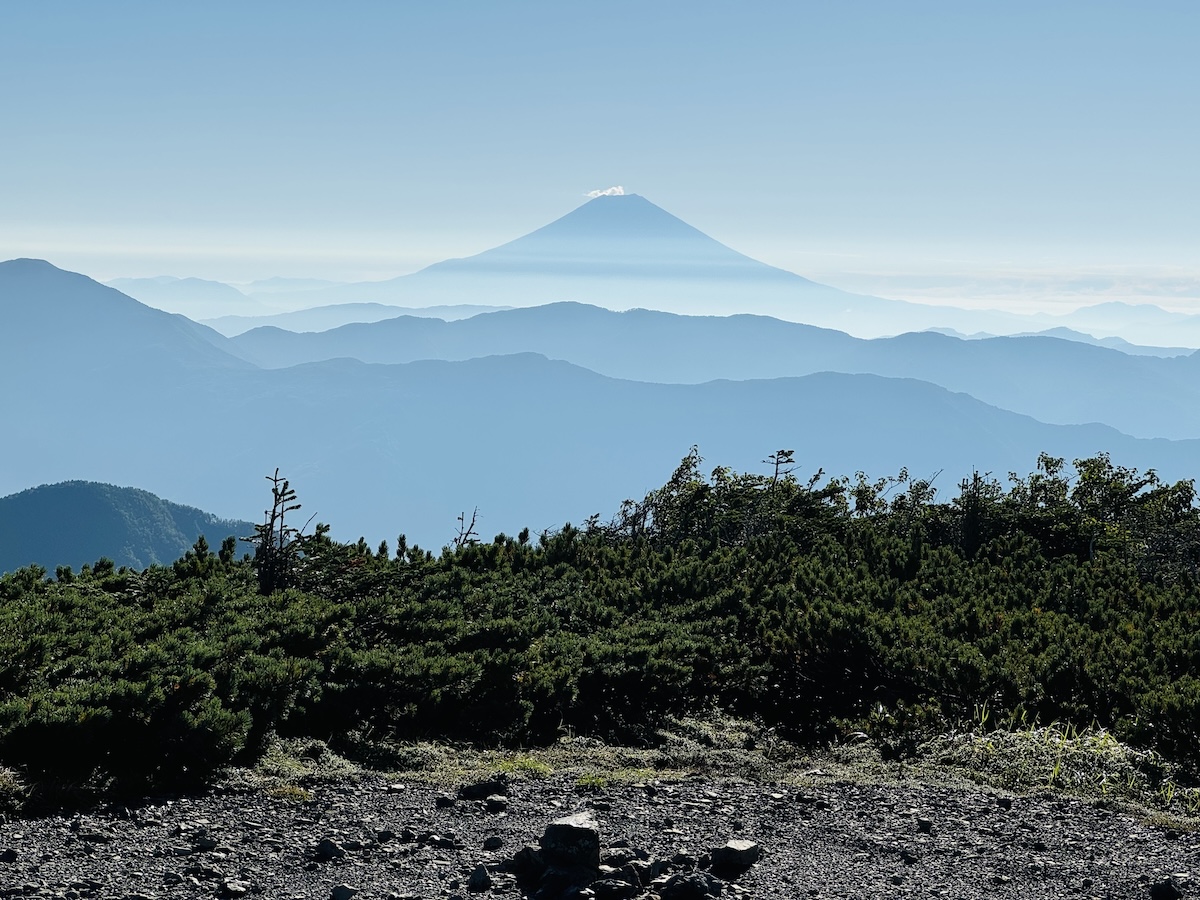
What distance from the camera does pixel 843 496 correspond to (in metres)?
20.7

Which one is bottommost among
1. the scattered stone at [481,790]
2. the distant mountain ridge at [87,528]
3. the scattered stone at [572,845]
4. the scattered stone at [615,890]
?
the distant mountain ridge at [87,528]

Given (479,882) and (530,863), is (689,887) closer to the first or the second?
(530,863)

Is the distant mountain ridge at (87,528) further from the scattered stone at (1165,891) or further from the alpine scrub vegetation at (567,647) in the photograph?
the scattered stone at (1165,891)

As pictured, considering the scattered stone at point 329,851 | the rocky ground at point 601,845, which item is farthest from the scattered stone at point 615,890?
the scattered stone at point 329,851

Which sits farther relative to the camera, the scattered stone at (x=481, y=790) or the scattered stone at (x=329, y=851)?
the scattered stone at (x=481, y=790)

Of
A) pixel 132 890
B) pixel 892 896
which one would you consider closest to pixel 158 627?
pixel 132 890

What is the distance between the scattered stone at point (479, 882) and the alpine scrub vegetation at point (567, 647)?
2386mm

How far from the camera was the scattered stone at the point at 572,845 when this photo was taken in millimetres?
5801

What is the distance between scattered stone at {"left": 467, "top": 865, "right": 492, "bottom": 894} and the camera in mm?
5781

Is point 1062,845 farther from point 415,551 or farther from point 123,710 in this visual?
point 415,551

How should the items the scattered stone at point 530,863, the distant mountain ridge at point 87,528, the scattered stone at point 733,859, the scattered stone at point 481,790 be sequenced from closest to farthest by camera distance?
the scattered stone at point 530,863
the scattered stone at point 733,859
the scattered stone at point 481,790
the distant mountain ridge at point 87,528

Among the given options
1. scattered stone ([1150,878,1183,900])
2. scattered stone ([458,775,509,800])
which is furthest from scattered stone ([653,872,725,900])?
scattered stone ([1150,878,1183,900])

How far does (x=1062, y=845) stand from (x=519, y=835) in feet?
11.6

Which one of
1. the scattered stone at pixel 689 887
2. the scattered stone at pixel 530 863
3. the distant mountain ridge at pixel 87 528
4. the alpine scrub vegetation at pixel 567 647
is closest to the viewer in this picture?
the scattered stone at pixel 689 887
